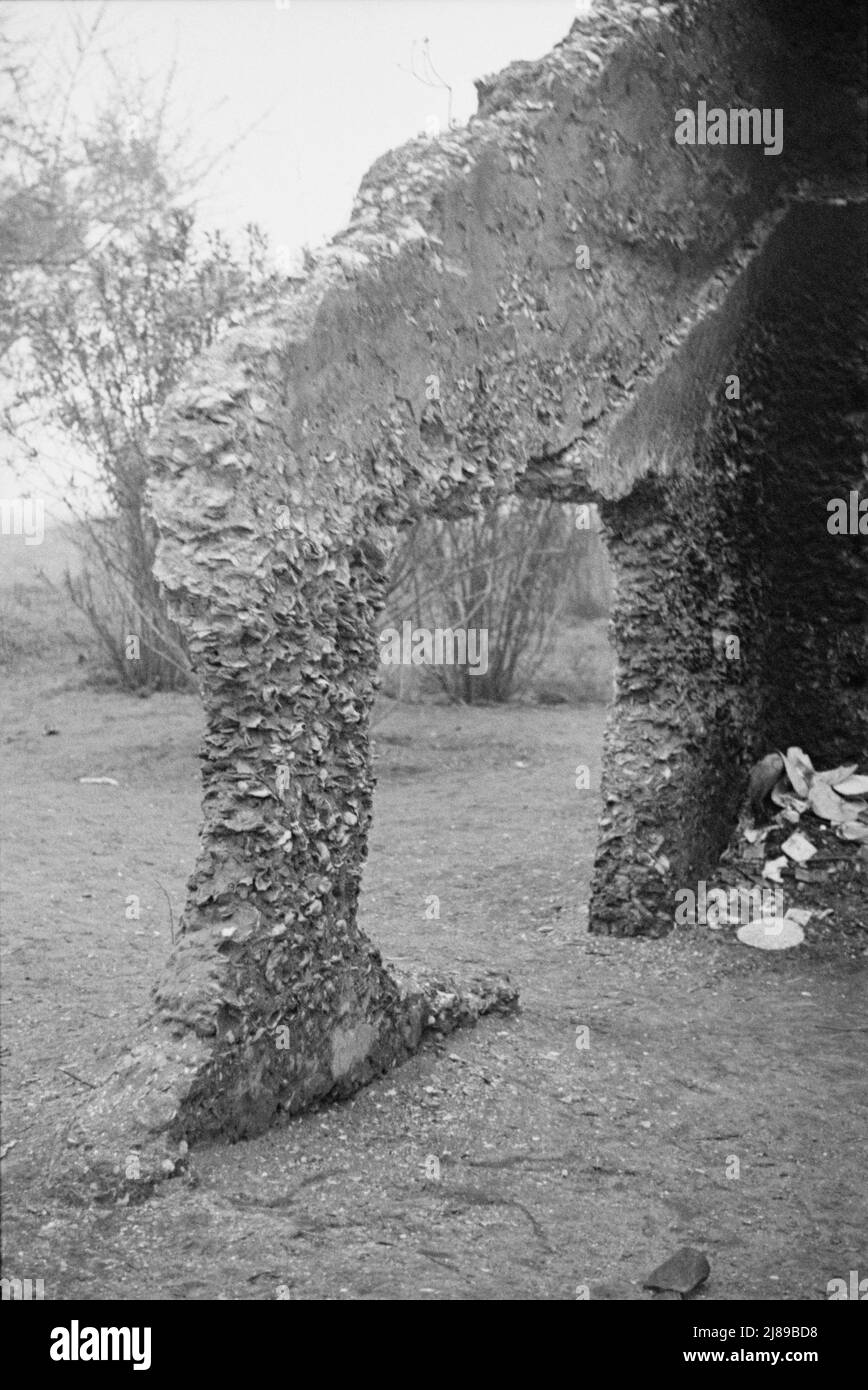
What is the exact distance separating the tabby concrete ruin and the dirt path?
0.75 ft

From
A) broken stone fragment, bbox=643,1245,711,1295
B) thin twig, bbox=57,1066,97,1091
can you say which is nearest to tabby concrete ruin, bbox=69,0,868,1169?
thin twig, bbox=57,1066,97,1091

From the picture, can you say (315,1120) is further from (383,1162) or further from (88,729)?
(88,729)

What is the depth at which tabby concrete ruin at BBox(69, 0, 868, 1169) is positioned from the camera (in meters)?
3.77

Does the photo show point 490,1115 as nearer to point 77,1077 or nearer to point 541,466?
point 77,1077

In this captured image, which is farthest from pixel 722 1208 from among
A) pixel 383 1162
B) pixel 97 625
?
pixel 97 625

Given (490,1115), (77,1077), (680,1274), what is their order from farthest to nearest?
(490,1115) < (77,1077) < (680,1274)

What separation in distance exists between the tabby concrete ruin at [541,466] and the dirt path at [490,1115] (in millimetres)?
228

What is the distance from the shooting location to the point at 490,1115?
160 inches

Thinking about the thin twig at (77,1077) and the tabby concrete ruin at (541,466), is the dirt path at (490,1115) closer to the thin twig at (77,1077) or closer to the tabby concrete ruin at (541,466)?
the thin twig at (77,1077)

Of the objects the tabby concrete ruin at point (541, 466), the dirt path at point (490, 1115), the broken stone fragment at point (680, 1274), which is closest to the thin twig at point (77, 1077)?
the dirt path at point (490, 1115)

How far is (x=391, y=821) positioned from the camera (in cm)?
786

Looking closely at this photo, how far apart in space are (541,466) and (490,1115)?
2201mm

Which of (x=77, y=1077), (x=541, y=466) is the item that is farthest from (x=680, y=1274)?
(x=541, y=466)

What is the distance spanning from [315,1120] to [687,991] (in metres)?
1.89
